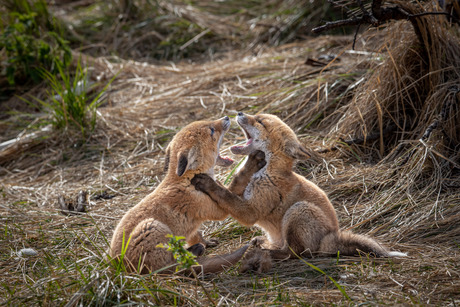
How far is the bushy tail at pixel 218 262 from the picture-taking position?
3.90 m

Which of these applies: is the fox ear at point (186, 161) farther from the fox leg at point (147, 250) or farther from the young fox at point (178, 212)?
the fox leg at point (147, 250)

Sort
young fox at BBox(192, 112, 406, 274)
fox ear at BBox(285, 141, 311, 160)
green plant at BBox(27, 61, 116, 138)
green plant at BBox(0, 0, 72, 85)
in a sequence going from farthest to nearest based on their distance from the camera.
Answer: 1. green plant at BBox(0, 0, 72, 85)
2. green plant at BBox(27, 61, 116, 138)
3. fox ear at BBox(285, 141, 311, 160)
4. young fox at BBox(192, 112, 406, 274)

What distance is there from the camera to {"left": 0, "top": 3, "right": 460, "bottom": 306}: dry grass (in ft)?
11.0

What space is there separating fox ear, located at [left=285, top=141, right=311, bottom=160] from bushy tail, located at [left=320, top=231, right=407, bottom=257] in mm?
804

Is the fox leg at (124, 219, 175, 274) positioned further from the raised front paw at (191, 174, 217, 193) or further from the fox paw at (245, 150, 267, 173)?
the fox paw at (245, 150, 267, 173)

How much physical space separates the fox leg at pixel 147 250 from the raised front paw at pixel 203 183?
0.65 m

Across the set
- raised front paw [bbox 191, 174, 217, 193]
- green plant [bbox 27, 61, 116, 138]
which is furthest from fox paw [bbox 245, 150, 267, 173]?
green plant [bbox 27, 61, 116, 138]

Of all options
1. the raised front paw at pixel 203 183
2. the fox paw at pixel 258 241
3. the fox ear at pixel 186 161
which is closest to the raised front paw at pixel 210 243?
the fox paw at pixel 258 241

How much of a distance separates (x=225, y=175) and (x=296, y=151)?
1.44 meters

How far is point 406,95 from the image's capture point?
5785 millimetres

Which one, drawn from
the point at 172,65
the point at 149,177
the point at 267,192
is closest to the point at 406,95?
the point at 267,192

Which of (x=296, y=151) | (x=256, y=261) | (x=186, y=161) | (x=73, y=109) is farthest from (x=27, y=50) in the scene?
(x=256, y=261)

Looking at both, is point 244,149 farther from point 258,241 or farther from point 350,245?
point 350,245

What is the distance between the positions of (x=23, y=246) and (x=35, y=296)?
5.00ft
